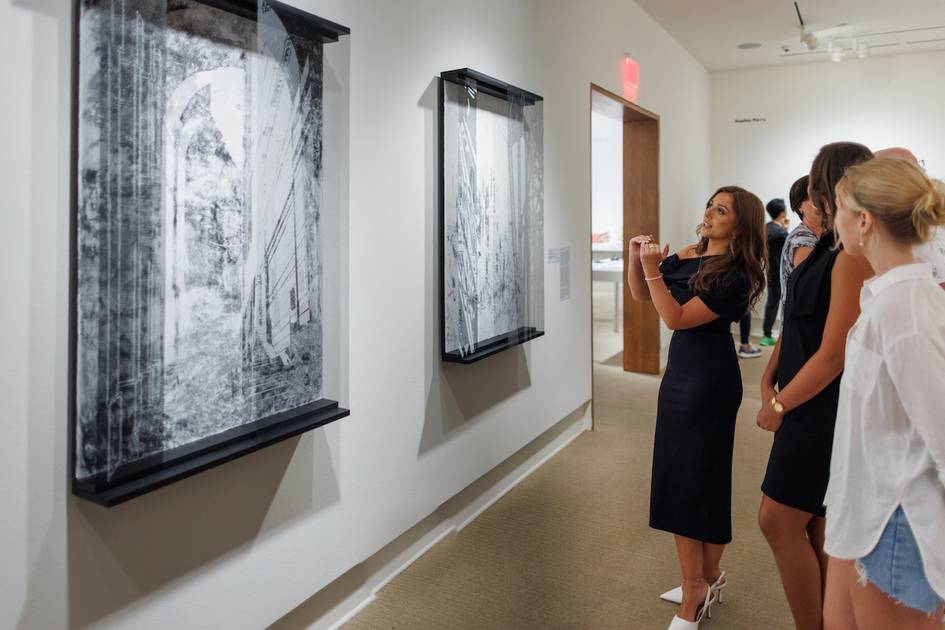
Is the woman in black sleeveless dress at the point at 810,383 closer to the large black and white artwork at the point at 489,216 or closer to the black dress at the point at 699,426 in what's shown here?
the black dress at the point at 699,426

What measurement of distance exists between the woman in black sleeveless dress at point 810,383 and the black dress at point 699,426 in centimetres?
22

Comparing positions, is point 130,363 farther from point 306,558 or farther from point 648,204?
point 648,204

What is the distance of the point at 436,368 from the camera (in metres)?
3.08

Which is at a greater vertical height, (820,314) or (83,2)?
(83,2)

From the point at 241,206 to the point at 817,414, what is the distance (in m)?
1.65

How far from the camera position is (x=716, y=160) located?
30.3 ft

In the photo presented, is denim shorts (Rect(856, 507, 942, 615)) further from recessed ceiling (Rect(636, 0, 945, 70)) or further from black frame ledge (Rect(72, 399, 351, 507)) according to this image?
recessed ceiling (Rect(636, 0, 945, 70))

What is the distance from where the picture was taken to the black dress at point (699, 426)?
2332mm

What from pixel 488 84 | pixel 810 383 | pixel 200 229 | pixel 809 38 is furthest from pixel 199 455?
pixel 809 38

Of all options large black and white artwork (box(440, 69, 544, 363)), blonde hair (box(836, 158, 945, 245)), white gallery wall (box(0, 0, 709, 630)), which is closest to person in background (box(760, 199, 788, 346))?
white gallery wall (box(0, 0, 709, 630))

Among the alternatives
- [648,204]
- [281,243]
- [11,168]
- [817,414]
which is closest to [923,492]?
[817,414]

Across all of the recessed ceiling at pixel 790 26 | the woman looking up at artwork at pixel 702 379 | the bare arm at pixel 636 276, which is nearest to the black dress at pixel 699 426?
the woman looking up at artwork at pixel 702 379

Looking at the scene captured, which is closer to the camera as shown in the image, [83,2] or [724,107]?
[83,2]

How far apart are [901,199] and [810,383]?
70 cm
